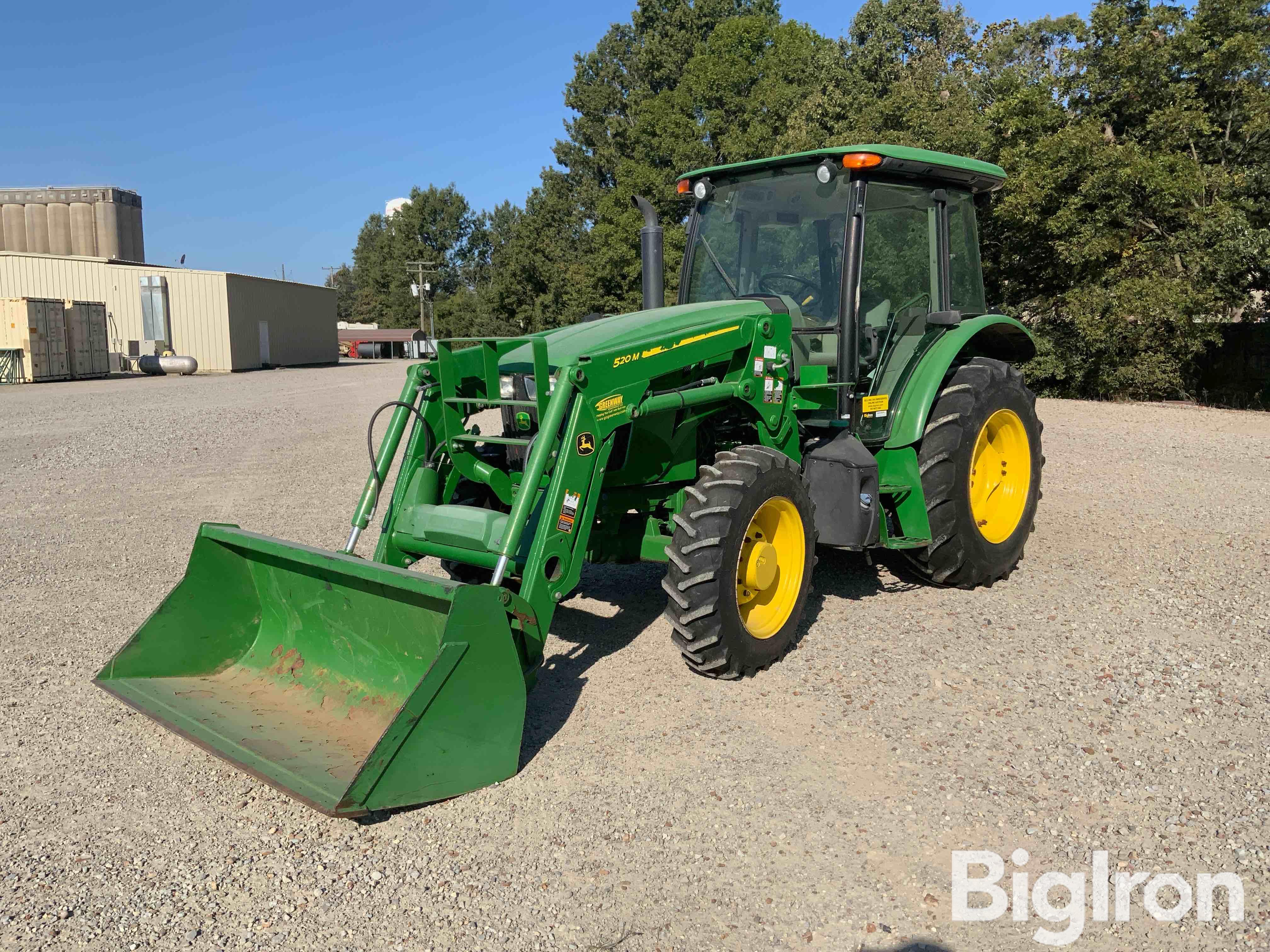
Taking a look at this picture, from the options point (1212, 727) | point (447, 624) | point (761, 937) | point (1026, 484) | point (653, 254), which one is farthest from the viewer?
point (1026, 484)

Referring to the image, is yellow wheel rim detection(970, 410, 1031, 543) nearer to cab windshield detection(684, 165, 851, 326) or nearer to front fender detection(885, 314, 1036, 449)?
front fender detection(885, 314, 1036, 449)

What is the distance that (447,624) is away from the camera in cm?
332

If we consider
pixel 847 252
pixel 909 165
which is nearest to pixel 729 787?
pixel 847 252

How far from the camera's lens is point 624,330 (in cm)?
457

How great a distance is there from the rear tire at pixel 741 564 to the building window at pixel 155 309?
34.7 meters

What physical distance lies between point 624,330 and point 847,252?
4.78 ft

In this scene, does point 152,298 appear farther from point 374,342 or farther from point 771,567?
point 771,567

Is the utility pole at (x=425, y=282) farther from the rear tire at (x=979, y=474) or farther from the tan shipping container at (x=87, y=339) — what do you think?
the rear tire at (x=979, y=474)

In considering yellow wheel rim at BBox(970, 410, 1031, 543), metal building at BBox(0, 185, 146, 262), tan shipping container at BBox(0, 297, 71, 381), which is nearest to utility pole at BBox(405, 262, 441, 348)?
metal building at BBox(0, 185, 146, 262)

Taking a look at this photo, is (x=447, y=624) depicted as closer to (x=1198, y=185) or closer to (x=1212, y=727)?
(x=1212, y=727)

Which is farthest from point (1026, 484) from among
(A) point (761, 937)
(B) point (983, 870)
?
(A) point (761, 937)

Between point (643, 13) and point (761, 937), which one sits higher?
point (643, 13)

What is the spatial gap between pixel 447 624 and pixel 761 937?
55.4 inches

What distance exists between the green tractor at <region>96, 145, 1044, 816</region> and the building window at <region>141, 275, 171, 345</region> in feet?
109
